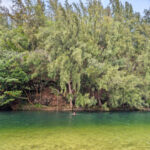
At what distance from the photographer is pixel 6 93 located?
20.6 meters

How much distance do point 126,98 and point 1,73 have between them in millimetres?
16152

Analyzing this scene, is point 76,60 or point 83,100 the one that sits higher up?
point 76,60

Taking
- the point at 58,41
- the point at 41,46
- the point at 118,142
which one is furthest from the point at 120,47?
the point at 118,142

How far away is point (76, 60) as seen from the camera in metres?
19.9

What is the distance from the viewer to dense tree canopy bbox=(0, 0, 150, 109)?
20719mm

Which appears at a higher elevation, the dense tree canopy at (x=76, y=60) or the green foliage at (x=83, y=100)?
the dense tree canopy at (x=76, y=60)

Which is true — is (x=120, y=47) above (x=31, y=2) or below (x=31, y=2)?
below

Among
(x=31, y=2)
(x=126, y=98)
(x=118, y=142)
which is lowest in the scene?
(x=118, y=142)

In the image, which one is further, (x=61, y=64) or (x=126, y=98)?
(x=126, y=98)

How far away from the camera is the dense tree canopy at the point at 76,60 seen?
68.0ft

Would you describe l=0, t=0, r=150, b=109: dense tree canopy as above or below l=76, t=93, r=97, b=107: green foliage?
above

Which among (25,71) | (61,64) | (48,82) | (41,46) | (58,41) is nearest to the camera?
(61,64)

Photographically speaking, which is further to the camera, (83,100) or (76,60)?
(83,100)

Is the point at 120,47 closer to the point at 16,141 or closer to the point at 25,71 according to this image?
the point at 25,71
